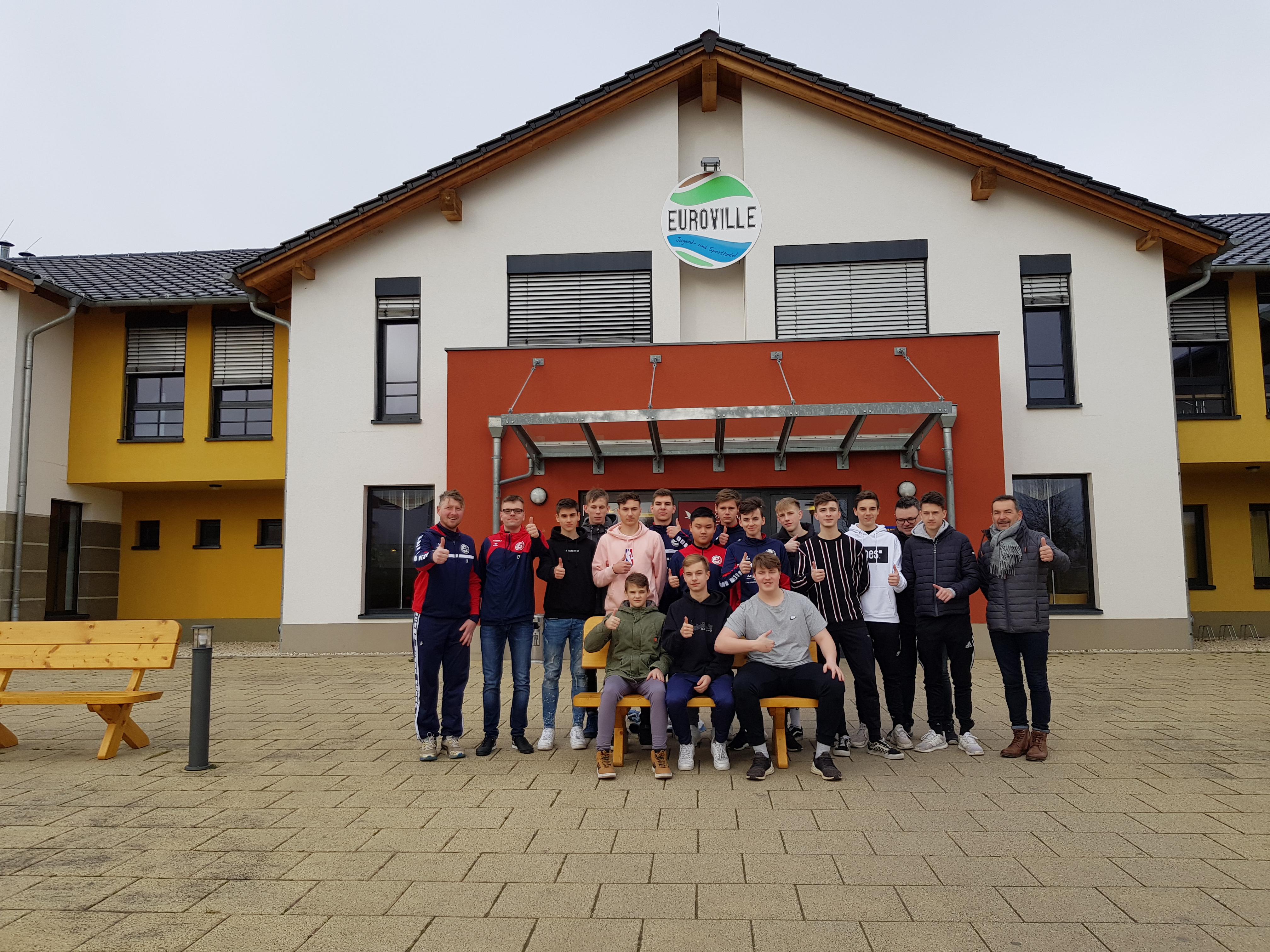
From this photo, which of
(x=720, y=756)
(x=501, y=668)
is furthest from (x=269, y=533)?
(x=720, y=756)

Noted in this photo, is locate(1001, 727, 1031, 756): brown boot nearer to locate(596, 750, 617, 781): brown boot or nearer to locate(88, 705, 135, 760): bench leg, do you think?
locate(596, 750, 617, 781): brown boot

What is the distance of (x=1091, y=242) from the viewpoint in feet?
41.4

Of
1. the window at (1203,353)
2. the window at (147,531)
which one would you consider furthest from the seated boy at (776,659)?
the window at (147,531)

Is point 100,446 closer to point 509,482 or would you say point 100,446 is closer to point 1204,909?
point 509,482

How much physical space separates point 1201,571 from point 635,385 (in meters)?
10.7

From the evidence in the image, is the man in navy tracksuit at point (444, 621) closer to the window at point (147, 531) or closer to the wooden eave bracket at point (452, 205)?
the wooden eave bracket at point (452, 205)

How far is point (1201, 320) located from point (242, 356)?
→ 641 inches

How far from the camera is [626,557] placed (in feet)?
20.8

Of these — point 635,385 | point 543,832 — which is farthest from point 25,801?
point 635,385

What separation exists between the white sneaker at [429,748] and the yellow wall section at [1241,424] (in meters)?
12.9

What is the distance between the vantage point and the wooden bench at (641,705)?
18.4 feet

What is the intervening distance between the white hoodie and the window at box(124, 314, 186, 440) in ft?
44.5

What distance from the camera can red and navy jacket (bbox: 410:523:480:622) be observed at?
239 inches

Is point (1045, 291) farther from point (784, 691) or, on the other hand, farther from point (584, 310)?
point (784, 691)
